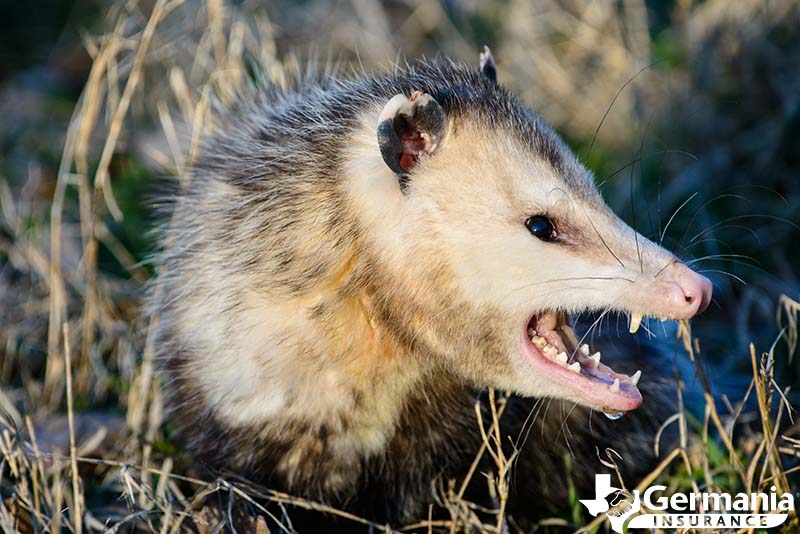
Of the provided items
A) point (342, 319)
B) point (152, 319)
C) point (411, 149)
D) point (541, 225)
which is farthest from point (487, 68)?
point (152, 319)

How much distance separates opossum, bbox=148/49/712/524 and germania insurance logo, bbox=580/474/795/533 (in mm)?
261

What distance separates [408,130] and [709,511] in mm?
1073

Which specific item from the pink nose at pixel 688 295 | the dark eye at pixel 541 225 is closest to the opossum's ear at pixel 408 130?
the dark eye at pixel 541 225

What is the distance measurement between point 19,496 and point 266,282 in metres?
0.73

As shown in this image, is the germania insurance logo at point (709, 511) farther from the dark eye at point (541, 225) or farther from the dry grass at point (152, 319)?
the dark eye at point (541, 225)

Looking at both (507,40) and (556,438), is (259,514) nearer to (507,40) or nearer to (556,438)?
(556,438)

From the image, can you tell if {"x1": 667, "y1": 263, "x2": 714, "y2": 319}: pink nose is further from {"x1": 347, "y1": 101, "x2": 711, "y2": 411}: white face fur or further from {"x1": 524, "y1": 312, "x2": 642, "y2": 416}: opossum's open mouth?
{"x1": 524, "y1": 312, "x2": 642, "y2": 416}: opossum's open mouth

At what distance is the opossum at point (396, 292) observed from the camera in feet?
6.06

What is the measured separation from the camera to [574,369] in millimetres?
1928

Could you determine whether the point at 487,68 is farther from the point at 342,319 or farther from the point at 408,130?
the point at 342,319

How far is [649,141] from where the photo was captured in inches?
148

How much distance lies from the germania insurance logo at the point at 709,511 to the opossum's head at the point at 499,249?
0.29 metres

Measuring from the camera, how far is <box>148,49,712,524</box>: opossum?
72.7 inches

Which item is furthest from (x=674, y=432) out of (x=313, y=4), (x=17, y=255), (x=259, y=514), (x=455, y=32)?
(x=313, y=4)
